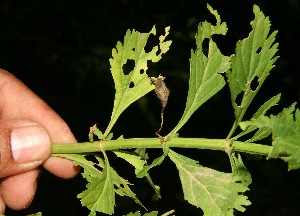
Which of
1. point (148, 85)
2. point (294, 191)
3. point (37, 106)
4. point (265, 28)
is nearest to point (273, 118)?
point (265, 28)

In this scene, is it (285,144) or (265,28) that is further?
(265,28)

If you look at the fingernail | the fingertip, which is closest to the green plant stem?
the fingernail

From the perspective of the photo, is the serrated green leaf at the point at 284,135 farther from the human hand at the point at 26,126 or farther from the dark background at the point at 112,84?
the dark background at the point at 112,84

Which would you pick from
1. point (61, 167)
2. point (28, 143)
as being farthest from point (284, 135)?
point (61, 167)

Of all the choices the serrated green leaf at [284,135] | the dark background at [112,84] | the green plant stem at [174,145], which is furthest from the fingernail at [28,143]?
the dark background at [112,84]

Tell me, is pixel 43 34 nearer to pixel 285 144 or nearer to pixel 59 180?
pixel 59 180

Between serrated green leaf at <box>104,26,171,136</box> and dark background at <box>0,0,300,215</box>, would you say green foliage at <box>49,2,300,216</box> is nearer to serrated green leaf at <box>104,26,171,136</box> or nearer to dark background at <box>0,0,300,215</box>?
serrated green leaf at <box>104,26,171,136</box>
